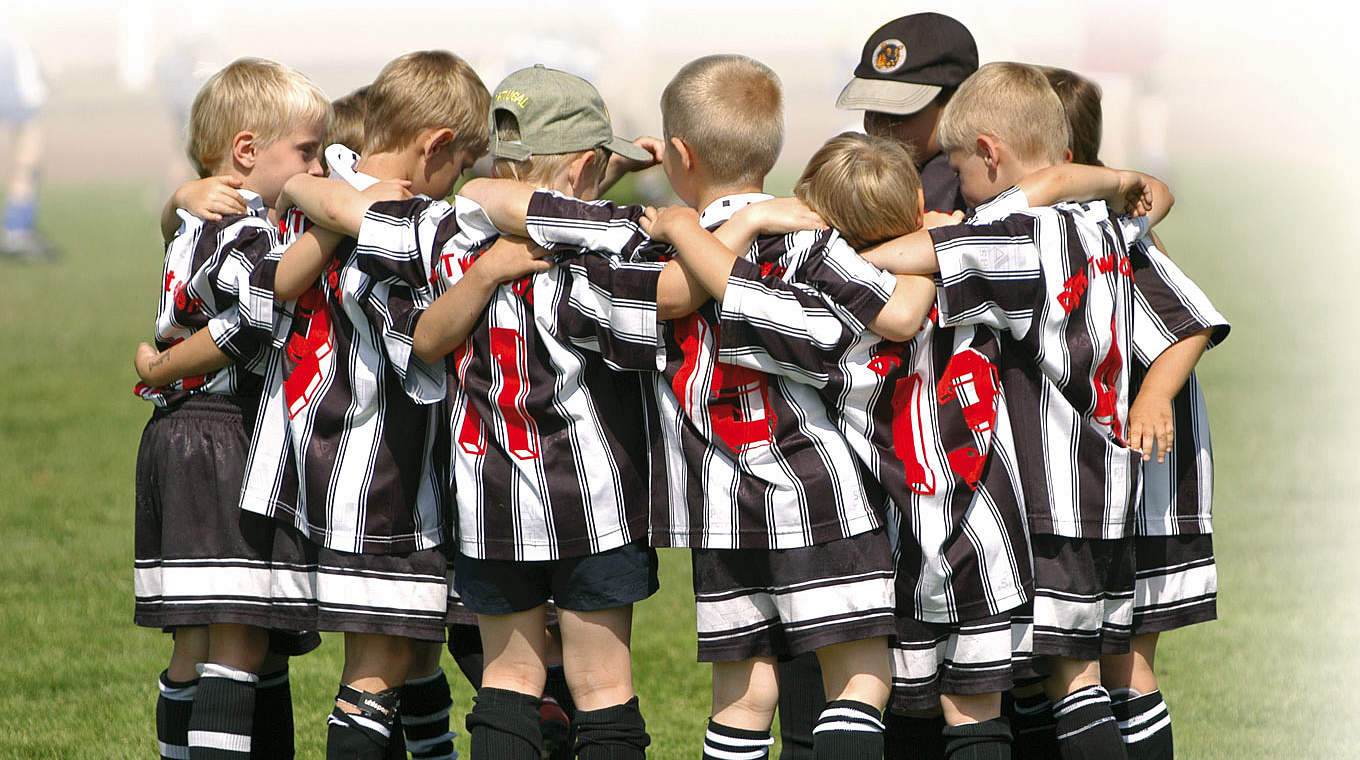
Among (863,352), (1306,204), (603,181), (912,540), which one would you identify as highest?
(603,181)

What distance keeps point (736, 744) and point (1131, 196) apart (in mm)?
1342

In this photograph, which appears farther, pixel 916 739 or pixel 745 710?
pixel 916 739

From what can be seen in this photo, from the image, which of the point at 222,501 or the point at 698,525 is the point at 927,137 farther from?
the point at 222,501

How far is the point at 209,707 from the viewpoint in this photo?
3.06 m

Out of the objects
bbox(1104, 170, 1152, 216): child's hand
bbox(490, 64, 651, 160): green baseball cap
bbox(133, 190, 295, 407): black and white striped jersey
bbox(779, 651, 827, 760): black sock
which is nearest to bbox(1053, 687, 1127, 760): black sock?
bbox(779, 651, 827, 760): black sock

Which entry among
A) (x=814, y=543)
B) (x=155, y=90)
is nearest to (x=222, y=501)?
(x=814, y=543)

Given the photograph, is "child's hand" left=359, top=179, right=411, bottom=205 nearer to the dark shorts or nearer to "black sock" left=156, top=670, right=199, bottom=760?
the dark shorts

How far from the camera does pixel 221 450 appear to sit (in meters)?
3.14

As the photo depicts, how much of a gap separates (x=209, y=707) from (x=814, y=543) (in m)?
1.33

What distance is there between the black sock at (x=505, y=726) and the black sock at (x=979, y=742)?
2.65 ft

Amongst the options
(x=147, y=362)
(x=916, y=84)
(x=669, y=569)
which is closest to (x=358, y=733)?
(x=147, y=362)

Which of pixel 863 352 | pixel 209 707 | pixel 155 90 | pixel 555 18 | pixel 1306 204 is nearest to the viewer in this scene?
pixel 863 352

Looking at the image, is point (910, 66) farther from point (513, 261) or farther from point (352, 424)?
point (352, 424)

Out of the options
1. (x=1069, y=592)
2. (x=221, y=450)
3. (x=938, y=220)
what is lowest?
(x=1069, y=592)
